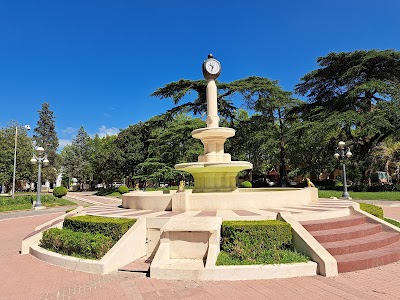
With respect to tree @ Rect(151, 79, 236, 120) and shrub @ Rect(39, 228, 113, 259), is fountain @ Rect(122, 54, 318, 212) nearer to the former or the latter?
shrub @ Rect(39, 228, 113, 259)

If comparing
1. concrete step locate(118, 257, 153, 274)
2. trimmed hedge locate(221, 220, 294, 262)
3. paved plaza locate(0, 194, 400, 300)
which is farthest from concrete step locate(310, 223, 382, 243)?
concrete step locate(118, 257, 153, 274)

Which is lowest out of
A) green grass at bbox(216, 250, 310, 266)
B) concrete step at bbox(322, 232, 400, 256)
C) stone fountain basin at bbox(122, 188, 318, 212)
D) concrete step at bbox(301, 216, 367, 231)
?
green grass at bbox(216, 250, 310, 266)

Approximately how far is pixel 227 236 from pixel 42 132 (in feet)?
236

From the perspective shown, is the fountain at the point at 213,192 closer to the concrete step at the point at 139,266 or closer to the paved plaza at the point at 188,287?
the concrete step at the point at 139,266

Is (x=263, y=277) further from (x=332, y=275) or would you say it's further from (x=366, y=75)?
(x=366, y=75)

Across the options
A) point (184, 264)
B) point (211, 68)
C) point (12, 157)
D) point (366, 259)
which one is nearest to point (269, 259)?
point (184, 264)

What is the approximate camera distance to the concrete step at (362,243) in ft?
24.7

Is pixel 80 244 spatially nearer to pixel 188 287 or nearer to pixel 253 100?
pixel 188 287

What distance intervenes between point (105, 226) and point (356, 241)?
7137mm

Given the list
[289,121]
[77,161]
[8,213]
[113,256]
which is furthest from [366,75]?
[77,161]

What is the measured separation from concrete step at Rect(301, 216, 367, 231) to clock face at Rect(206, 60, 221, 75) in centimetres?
953

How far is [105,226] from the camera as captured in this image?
8.95m

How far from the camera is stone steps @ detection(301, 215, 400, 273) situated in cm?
717

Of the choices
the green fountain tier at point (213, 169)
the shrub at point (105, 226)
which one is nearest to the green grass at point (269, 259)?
the shrub at point (105, 226)
